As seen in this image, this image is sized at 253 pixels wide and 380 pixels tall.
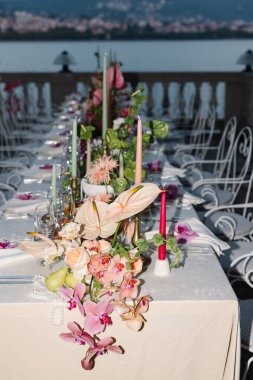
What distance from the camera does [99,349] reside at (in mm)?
1546

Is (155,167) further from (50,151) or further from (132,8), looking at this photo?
(132,8)

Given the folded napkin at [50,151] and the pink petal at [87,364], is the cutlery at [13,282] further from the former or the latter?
the folded napkin at [50,151]

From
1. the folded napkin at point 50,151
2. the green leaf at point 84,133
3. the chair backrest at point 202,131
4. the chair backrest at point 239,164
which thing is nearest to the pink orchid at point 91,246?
the green leaf at point 84,133

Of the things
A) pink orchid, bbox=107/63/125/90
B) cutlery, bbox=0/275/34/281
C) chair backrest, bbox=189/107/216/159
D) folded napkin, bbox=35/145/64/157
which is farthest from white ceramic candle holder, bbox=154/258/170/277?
chair backrest, bbox=189/107/216/159

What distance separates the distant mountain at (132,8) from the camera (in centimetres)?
1113

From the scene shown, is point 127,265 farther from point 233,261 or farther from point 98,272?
point 233,261

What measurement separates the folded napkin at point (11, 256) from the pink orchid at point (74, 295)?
0.33 metres

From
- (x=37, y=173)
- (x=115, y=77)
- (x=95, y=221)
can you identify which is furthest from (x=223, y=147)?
(x=95, y=221)

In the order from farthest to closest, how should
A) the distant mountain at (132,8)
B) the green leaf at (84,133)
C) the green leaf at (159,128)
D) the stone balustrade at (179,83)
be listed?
the distant mountain at (132,8), the stone balustrade at (179,83), the green leaf at (84,133), the green leaf at (159,128)

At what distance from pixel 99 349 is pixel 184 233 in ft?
2.08

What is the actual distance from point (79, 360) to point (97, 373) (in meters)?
0.06

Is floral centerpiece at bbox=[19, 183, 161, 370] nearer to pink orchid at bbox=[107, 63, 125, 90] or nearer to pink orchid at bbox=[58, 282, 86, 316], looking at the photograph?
pink orchid at bbox=[58, 282, 86, 316]

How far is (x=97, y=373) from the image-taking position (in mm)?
1621

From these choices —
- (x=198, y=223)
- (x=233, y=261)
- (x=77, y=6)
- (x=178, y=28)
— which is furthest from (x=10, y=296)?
(x=178, y=28)
